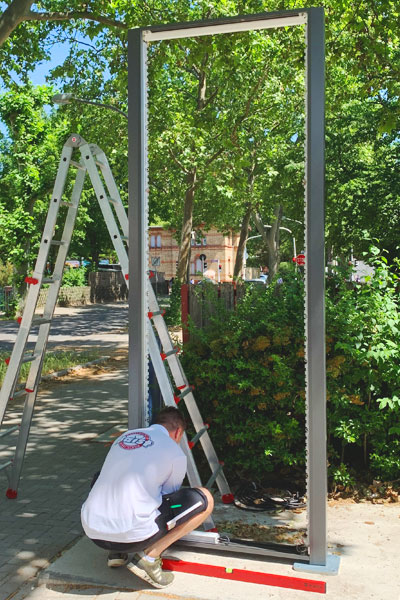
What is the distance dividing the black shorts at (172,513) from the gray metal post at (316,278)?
2.30 ft

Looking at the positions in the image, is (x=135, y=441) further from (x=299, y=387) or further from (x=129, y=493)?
(x=299, y=387)

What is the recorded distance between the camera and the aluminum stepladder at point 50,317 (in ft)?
16.1

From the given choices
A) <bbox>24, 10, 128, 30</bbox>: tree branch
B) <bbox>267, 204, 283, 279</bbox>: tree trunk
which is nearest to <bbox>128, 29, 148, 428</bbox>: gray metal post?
<bbox>24, 10, 128, 30</bbox>: tree branch

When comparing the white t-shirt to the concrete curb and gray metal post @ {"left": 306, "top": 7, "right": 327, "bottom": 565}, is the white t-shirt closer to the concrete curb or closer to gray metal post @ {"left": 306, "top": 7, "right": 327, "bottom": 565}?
gray metal post @ {"left": 306, "top": 7, "right": 327, "bottom": 565}

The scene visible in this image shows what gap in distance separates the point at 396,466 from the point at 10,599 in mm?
3297

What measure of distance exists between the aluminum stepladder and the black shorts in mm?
755

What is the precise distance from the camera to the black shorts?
3748mm

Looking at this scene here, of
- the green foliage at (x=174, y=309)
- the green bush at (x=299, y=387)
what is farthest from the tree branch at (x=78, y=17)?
the green foliage at (x=174, y=309)

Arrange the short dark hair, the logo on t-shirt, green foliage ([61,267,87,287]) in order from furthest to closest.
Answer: green foliage ([61,267,87,287]) < the short dark hair < the logo on t-shirt

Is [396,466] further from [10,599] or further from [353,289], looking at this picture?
[10,599]

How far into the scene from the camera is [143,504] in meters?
3.72

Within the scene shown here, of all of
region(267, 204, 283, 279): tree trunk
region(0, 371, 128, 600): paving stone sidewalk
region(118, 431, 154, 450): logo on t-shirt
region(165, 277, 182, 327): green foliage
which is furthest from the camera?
region(267, 204, 283, 279): tree trunk

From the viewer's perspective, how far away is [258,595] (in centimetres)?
381

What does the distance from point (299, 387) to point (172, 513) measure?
6.55ft
